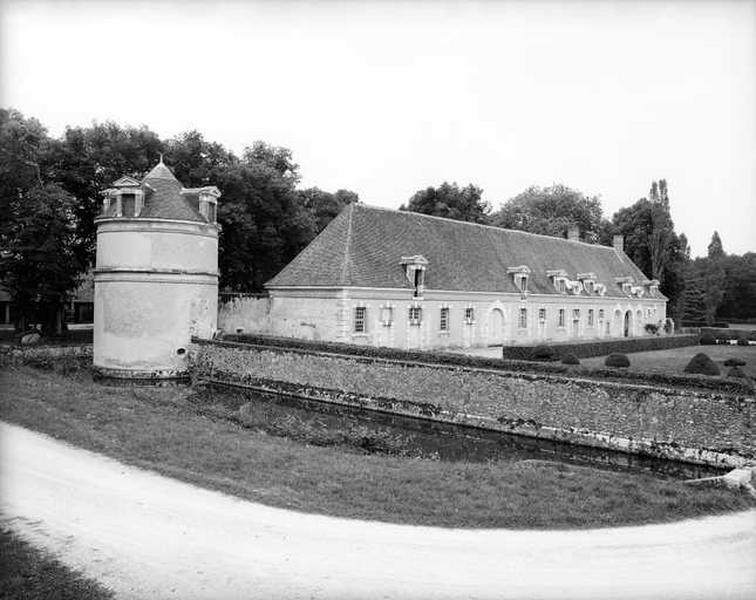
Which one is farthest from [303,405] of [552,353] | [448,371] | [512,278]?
[512,278]

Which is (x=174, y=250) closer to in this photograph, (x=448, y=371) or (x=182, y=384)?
(x=182, y=384)

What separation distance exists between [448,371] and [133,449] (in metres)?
10.9

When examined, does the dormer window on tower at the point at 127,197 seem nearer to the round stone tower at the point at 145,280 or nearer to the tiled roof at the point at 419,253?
the round stone tower at the point at 145,280

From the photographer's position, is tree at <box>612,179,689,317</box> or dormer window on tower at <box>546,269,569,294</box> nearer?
dormer window on tower at <box>546,269,569,294</box>

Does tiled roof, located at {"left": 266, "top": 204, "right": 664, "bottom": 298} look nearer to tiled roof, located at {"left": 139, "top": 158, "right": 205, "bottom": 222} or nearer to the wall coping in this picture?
the wall coping

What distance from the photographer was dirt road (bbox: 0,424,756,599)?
6777 millimetres

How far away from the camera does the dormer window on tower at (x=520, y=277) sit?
37062mm

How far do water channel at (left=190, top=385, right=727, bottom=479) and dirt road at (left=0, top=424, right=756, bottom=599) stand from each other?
6.30 meters

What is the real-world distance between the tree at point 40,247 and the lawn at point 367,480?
15078 millimetres

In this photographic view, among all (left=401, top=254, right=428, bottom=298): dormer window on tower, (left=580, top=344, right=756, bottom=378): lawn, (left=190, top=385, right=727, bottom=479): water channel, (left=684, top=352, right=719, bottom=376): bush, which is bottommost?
(left=190, top=385, right=727, bottom=479): water channel

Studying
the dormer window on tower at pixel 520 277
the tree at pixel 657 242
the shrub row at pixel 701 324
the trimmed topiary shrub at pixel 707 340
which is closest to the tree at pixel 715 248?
the shrub row at pixel 701 324

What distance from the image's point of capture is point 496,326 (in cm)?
3569

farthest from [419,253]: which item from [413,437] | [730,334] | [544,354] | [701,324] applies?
[701,324]

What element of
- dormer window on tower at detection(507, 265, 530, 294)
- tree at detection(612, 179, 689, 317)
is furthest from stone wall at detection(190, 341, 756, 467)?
tree at detection(612, 179, 689, 317)
